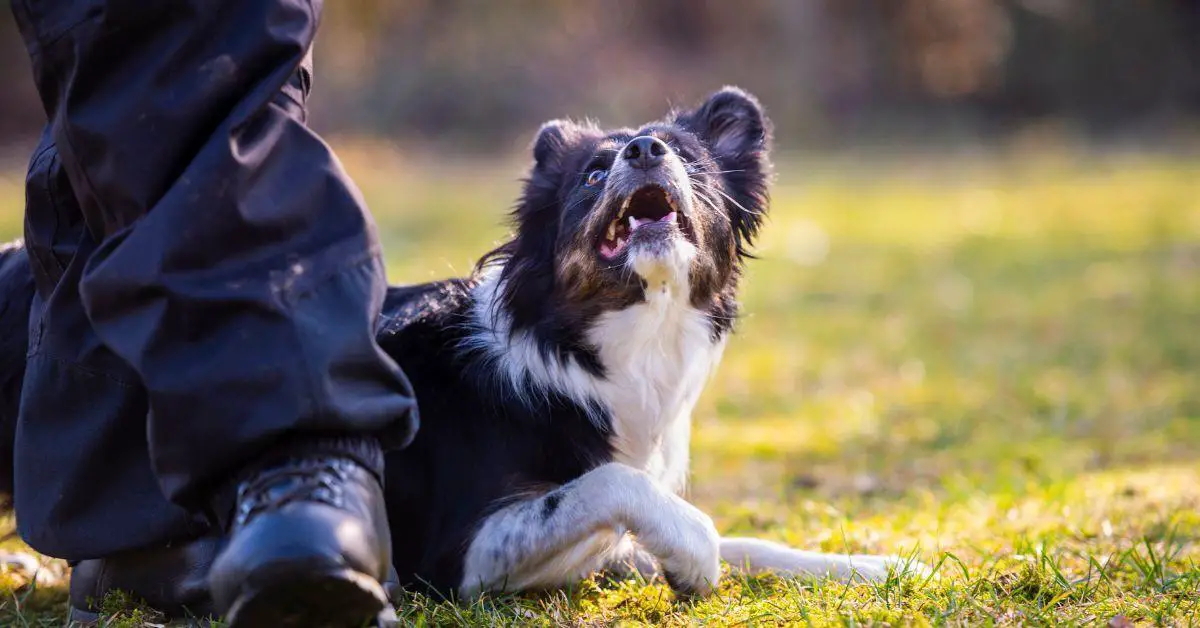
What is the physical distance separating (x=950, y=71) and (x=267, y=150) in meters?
23.8

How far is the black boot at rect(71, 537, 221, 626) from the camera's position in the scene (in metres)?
2.82

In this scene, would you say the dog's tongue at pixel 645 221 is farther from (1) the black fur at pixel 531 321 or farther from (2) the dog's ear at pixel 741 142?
(2) the dog's ear at pixel 741 142

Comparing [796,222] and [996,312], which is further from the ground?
[996,312]

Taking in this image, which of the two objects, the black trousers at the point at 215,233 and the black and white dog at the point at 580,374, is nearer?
the black trousers at the point at 215,233

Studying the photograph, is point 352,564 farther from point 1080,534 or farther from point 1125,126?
point 1125,126

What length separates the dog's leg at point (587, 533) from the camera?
301 centimetres

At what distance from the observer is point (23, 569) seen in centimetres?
362

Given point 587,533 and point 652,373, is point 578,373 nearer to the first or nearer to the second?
point 652,373

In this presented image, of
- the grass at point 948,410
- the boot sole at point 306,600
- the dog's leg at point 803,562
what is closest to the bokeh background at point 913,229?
the grass at point 948,410

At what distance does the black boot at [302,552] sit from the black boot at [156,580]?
50cm

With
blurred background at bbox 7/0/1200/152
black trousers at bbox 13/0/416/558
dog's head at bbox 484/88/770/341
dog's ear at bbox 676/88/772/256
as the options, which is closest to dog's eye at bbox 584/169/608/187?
dog's head at bbox 484/88/770/341

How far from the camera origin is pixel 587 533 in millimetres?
3029

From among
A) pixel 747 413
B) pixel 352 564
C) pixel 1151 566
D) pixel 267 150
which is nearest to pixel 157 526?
pixel 352 564

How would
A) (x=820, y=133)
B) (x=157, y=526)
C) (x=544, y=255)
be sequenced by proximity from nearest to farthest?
(x=157, y=526)
(x=544, y=255)
(x=820, y=133)
